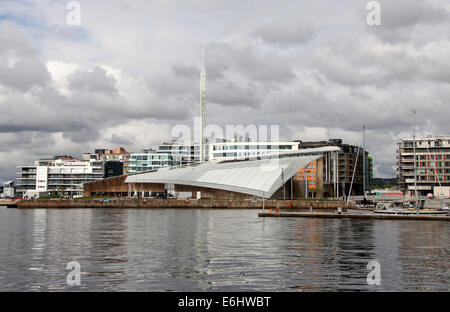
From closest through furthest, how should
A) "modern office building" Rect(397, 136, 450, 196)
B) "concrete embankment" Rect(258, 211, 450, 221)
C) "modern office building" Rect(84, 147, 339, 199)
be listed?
"concrete embankment" Rect(258, 211, 450, 221) → "modern office building" Rect(84, 147, 339, 199) → "modern office building" Rect(397, 136, 450, 196)

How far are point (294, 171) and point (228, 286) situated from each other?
3769 inches

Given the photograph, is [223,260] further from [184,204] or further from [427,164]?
[427,164]

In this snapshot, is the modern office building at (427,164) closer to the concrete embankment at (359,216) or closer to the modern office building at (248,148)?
the modern office building at (248,148)

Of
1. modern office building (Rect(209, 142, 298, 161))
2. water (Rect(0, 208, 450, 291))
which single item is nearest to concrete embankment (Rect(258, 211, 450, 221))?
water (Rect(0, 208, 450, 291))

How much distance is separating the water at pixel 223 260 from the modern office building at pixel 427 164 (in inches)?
3933

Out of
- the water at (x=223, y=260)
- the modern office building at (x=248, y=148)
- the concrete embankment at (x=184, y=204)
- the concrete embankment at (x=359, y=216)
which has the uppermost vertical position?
the modern office building at (x=248, y=148)

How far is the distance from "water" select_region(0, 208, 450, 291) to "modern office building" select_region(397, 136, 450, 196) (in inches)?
3933

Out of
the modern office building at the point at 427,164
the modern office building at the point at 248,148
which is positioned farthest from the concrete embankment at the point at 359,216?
the modern office building at the point at 248,148

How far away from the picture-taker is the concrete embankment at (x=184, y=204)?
362ft

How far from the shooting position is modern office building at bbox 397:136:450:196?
147 meters

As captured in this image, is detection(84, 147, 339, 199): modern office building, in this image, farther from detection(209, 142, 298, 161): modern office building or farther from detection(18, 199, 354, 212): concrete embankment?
detection(209, 142, 298, 161): modern office building

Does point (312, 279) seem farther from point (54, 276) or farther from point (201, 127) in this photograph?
point (201, 127)

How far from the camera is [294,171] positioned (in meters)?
120

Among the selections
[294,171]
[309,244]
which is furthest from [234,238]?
[294,171]
